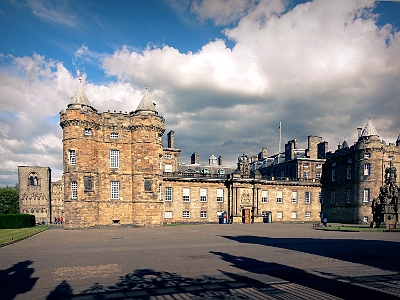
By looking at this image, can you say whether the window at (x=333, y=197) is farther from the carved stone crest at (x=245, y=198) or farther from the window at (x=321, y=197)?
the carved stone crest at (x=245, y=198)

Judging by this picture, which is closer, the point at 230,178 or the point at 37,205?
the point at 230,178

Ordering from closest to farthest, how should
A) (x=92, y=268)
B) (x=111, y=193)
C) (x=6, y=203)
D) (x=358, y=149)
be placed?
(x=92, y=268) → (x=111, y=193) → (x=358, y=149) → (x=6, y=203)

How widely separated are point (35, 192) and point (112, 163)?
3335 centimetres

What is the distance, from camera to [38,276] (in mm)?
10805

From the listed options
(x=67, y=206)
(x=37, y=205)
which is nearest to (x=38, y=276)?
(x=67, y=206)

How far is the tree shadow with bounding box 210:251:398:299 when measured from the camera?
27.8ft

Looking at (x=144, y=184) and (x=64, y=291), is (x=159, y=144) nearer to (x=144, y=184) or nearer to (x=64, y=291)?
(x=144, y=184)

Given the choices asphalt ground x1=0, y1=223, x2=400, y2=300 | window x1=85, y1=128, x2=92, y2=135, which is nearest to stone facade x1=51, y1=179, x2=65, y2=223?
window x1=85, y1=128, x2=92, y2=135

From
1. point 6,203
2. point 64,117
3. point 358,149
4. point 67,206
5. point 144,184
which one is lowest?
point 6,203

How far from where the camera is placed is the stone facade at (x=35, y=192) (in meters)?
58.7

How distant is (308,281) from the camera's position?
9961 mm

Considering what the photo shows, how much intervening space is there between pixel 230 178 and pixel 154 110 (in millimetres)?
17337

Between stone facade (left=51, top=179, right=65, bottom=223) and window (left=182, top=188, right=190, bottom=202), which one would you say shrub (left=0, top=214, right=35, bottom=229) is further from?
stone facade (left=51, top=179, right=65, bottom=223)

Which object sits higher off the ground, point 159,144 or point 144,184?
point 159,144
